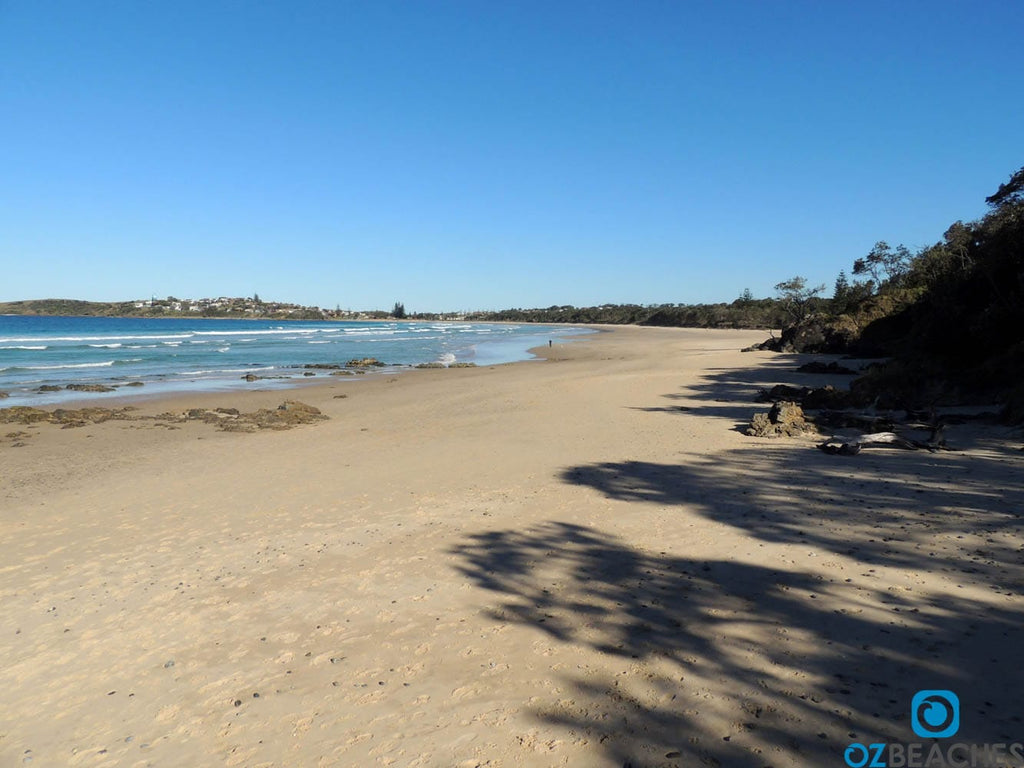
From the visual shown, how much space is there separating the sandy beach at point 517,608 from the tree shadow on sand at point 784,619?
0.07 ft

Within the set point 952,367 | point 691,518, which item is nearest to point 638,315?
point 952,367

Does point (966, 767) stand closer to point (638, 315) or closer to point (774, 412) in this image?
point (774, 412)

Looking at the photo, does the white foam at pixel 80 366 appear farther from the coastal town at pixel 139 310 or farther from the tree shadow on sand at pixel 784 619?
the coastal town at pixel 139 310

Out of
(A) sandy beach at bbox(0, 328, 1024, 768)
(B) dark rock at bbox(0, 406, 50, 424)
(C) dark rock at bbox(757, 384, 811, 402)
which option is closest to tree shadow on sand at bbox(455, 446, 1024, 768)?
(A) sandy beach at bbox(0, 328, 1024, 768)

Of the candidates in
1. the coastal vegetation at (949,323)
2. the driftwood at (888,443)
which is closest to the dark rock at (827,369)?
the coastal vegetation at (949,323)

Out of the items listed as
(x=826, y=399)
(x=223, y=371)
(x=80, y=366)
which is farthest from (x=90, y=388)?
(x=826, y=399)

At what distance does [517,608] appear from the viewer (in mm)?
4582

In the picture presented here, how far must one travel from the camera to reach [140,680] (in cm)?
390

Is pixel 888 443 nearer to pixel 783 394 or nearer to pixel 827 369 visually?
pixel 783 394

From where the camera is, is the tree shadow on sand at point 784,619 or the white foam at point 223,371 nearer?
the tree shadow on sand at point 784,619

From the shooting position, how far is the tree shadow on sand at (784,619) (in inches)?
120

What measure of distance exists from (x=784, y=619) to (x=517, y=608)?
1.90 meters

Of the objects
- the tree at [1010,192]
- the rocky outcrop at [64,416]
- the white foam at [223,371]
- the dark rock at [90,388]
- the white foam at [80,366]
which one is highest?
the tree at [1010,192]

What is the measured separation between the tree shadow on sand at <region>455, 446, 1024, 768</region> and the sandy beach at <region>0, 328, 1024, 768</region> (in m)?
0.02
